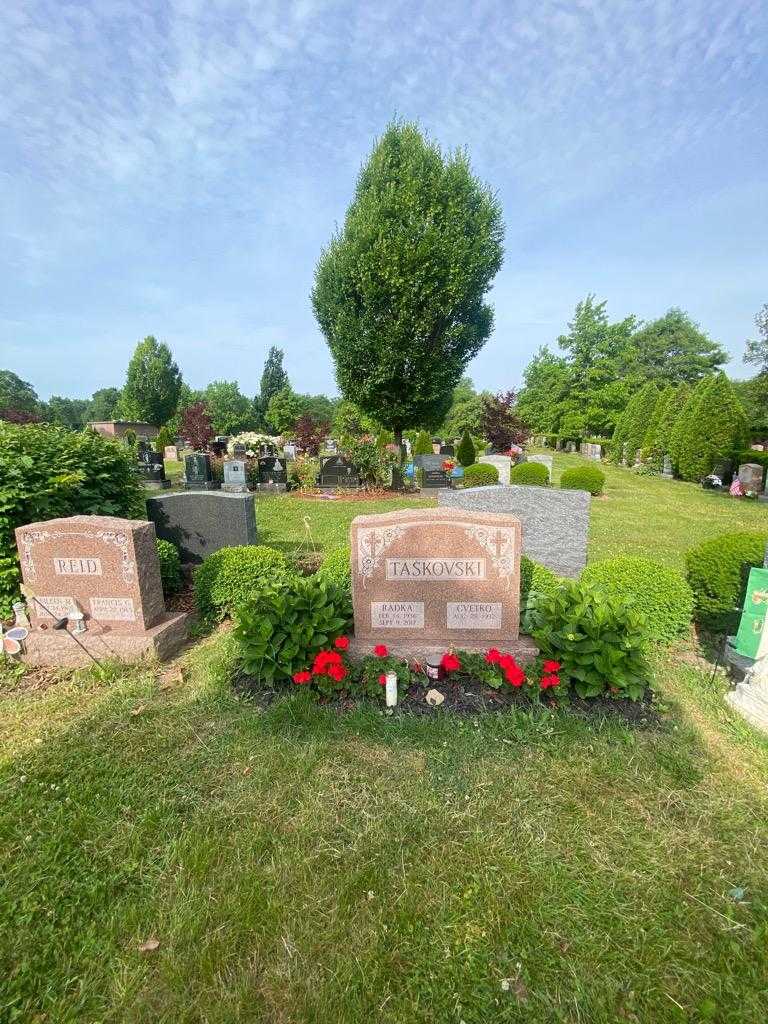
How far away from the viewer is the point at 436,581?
3.94 m

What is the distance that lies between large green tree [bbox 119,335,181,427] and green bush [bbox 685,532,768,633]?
2161 inches

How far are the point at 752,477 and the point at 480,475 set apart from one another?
1047 cm

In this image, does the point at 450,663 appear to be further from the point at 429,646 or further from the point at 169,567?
the point at 169,567

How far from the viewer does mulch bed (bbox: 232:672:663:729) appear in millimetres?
3324

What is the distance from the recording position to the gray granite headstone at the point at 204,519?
6.39 m

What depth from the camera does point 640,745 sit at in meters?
3.04

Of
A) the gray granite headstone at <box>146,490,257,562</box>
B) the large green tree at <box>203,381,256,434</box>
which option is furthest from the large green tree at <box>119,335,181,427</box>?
the gray granite headstone at <box>146,490,257,562</box>

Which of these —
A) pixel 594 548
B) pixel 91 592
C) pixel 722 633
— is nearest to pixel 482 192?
pixel 594 548

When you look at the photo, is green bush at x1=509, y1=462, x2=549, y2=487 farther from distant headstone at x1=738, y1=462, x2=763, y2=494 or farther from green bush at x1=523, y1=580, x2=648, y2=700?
green bush at x1=523, y1=580, x2=648, y2=700

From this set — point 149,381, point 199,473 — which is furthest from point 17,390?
point 199,473

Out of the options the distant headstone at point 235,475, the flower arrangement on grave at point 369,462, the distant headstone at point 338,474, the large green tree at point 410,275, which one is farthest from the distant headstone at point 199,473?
the large green tree at point 410,275

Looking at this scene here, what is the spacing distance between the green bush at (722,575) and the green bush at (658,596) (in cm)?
37

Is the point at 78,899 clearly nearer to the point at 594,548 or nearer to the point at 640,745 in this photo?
the point at 640,745

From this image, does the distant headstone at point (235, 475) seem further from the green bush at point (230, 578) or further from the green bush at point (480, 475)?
the green bush at point (230, 578)
